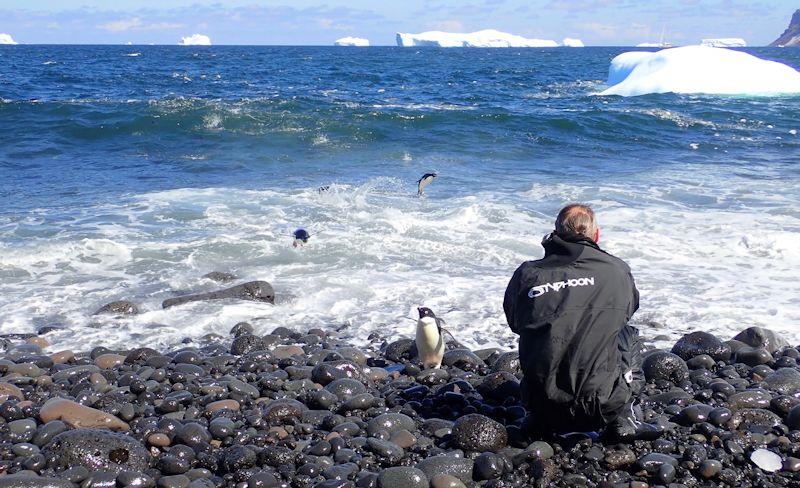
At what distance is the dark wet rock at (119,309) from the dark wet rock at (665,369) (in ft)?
16.5

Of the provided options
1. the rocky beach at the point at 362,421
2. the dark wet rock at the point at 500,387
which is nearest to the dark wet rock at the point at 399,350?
the rocky beach at the point at 362,421

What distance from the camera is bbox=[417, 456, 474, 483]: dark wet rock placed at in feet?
13.9

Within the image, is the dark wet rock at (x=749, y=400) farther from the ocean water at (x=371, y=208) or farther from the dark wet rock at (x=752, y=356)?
the ocean water at (x=371, y=208)

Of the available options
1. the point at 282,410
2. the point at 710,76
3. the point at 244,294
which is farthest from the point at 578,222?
the point at 710,76

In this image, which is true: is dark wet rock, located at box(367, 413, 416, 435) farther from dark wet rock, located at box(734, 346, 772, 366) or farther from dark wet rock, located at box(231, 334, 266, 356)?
dark wet rock, located at box(734, 346, 772, 366)

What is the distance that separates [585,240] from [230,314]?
4.50 meters

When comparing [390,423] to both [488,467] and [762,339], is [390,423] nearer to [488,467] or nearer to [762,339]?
[488,467]

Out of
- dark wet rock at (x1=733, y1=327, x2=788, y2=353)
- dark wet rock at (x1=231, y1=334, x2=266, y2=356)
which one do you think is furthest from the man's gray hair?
dark wet rock at (x1=231, y1=334, x2=266, y2=356)

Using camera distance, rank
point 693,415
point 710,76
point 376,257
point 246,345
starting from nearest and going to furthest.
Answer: point 693,415
point 246,345
point 376,257
point 710,76

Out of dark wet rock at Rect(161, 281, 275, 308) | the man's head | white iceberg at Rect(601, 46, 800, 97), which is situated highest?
white iceberg at Rect(601, 46, 800, 97)

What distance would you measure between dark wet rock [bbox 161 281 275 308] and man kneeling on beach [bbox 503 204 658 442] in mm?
4370

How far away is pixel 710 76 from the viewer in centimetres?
3262

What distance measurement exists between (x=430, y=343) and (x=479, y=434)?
1.66 metres

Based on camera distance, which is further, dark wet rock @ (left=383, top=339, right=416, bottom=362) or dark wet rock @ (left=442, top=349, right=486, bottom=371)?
dark wet rock @ (left=383, top=339, right=416, bottom=362)
